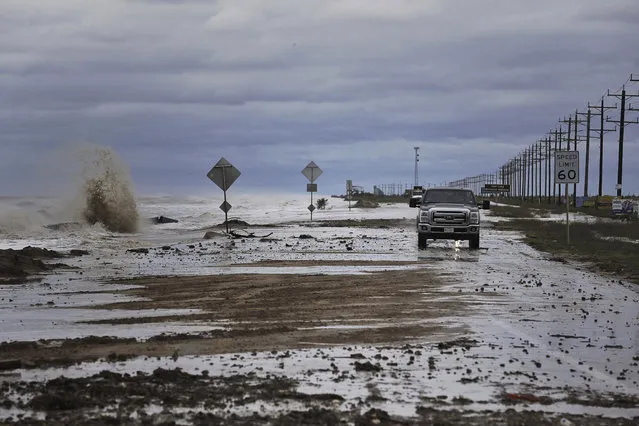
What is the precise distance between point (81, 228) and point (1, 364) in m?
40.2

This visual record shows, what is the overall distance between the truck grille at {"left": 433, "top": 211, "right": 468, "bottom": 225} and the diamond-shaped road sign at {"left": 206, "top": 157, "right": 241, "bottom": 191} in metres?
10.9

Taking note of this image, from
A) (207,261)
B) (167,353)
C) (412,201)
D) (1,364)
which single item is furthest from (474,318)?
(412,201)

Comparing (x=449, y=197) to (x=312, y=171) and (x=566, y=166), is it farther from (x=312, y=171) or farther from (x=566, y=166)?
(x=312, y=171)

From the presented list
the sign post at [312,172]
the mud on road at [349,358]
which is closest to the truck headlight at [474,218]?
the mud on road at [349,358]

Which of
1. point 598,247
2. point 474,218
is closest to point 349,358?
point 474,218

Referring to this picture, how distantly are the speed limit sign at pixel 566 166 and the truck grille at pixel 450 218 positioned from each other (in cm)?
373

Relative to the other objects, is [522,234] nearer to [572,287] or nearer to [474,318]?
[572,287]

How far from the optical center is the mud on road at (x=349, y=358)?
7062 mm

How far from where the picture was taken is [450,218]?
3134cm

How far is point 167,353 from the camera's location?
974cm

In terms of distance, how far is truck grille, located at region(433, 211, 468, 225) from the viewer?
102 ft

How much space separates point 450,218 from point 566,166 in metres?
4.69

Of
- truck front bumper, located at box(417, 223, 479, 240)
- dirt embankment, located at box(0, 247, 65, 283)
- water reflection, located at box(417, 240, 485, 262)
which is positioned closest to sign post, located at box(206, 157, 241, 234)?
water reflection, located at box(417, 240, 485, 262)

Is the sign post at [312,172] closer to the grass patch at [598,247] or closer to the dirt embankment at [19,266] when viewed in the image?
the grass patch at [598,247]
